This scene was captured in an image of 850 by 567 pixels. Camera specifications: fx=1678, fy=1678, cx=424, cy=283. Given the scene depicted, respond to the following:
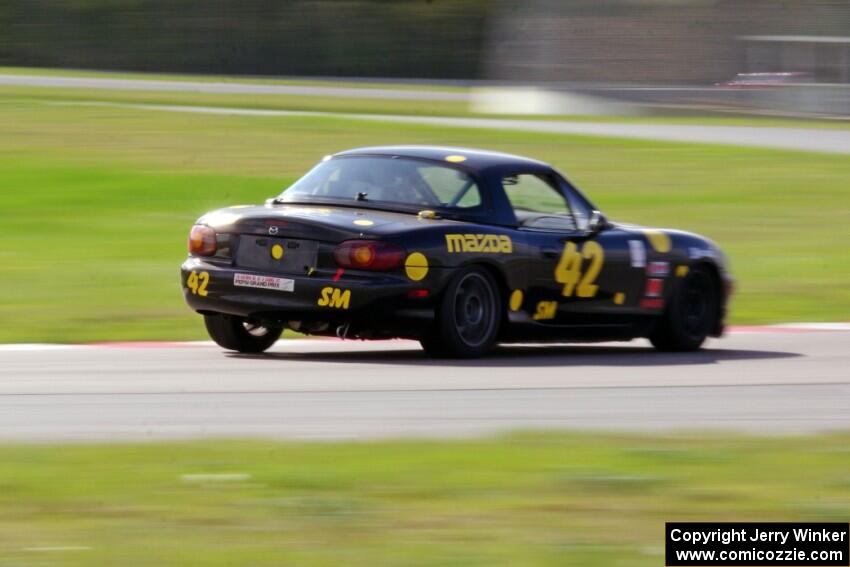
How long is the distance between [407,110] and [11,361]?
2954 cm

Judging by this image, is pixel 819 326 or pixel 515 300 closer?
pixel 515 300

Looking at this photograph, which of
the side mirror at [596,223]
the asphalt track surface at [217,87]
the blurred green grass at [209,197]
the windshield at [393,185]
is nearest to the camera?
the windshield at [393,185]

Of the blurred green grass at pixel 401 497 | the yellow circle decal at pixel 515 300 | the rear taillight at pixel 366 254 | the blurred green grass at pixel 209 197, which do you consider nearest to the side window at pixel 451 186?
the yellow circle decal at pixel 515 300

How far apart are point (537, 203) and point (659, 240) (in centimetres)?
109

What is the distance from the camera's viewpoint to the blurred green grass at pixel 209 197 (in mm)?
13805

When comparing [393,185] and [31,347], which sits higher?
[393,185]

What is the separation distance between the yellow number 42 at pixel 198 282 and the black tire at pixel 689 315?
10.9 feet

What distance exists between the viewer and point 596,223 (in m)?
11.1

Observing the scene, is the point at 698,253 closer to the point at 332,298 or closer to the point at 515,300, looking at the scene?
the point at 515,300

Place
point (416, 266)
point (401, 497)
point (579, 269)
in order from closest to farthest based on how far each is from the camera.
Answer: point (401, 497) → point (416, 266) → point (579, 269)

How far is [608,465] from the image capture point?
268 inches

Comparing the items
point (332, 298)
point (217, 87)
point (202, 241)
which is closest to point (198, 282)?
point (202, 241)

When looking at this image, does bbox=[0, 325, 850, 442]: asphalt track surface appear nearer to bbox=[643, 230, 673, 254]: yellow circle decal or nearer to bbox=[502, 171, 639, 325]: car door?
bbox=[502, 171, 639, 325]: car door

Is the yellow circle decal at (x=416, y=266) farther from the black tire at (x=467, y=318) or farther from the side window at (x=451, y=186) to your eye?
the side window at (x=451, y=186)
